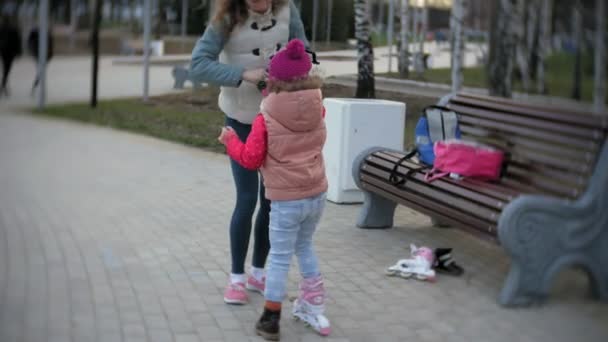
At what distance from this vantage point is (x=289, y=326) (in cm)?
443

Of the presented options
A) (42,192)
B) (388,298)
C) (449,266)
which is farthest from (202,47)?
(42,192)

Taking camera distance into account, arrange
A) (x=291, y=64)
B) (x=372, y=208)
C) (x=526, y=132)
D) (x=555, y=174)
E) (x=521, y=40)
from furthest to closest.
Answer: (x=372, y=208) → (x=526, y=132) → (x=555, y=174) → (x=291, y=64) → (x=521, y=40)

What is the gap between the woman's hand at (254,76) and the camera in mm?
4422

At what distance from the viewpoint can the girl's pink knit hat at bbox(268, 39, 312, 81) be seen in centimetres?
405

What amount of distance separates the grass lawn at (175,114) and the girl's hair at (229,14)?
9.14ft

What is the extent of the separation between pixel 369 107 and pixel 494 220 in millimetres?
2895

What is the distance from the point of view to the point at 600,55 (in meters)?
2.93

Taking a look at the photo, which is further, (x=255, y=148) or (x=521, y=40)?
(x=255, y=148)

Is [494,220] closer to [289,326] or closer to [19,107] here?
[289,326]

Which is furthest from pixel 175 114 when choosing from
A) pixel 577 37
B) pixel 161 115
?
pixel 577 37

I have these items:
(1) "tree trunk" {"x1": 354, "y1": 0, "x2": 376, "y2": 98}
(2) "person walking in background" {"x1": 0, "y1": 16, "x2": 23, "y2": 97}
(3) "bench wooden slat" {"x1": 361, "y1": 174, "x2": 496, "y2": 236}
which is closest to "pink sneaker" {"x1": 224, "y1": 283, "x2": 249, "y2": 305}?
(3) "bench wooden slat" {"x1": 361, "y1": 174, "x2": 496, "y2": 236}

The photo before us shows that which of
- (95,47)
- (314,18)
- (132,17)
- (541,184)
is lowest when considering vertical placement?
(541,184)

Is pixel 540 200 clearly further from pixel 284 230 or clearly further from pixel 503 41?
pixel 284 230

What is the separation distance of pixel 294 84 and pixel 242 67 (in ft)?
1.78
